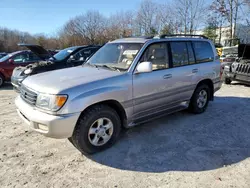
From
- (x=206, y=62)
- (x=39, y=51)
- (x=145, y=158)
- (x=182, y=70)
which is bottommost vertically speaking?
(x=145, y=158)

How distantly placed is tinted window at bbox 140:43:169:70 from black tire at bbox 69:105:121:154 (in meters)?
1.20

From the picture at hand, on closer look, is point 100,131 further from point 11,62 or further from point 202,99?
point 11,62

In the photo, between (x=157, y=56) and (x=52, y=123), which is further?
(x=157, y=56)

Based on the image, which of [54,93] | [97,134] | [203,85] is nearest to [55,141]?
[97,134]

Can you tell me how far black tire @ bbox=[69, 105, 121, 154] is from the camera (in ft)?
10.4

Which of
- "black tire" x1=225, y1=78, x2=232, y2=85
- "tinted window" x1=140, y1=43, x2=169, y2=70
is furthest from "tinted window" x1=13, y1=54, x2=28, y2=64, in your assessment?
"black tire" x1=225, y1=78, x2=232, y2=85

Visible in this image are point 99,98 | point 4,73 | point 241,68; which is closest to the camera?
point 99,98

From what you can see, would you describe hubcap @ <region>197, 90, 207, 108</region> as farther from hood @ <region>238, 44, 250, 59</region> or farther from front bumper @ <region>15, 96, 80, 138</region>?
hood @ <region>238, 44, 250, 59</region>

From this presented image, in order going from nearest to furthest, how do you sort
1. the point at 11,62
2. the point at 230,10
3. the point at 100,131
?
the point at 100,131 < the point at 11,62 < the point at 230,10

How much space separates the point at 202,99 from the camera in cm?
531

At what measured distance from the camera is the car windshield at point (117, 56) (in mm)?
3861

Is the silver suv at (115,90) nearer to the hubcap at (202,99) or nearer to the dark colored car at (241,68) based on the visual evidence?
the hubcap at (202,99)

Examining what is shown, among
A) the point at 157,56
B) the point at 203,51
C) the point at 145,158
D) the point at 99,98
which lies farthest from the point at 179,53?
the point at 145,158

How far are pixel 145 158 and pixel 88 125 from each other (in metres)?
1.03
